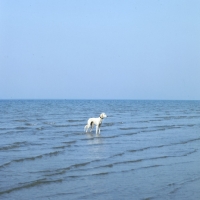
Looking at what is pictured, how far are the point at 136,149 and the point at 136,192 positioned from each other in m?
6.71

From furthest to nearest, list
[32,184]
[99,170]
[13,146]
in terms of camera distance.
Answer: [13,146]
[99,170]
[32,184]

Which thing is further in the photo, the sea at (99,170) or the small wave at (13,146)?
the small wave at (13,146)

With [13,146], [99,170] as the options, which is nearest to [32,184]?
[99,170]

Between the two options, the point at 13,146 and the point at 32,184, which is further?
the point at 13,146

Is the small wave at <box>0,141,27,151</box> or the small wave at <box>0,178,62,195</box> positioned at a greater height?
the small wave at <box>0,141,27,151</box>

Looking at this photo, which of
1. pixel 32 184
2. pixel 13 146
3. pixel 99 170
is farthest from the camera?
pixel 13 146

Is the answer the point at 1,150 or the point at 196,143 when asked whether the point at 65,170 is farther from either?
the point at 196,143

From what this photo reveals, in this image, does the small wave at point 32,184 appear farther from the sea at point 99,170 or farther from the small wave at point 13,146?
the small wave at point 13,146

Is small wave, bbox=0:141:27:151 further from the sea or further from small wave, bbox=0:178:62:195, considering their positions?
small wave, bbox=0:178:62:195

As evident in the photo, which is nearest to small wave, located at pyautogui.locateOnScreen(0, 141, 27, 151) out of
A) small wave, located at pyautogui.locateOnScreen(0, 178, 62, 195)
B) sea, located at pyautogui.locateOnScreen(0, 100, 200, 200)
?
sea, located at pyautogui.locateOnScreen(0, 100, 200, 200)

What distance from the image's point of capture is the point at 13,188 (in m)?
9.18

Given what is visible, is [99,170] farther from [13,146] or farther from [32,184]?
[13,146]

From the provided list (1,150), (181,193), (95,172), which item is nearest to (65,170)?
(95,172)

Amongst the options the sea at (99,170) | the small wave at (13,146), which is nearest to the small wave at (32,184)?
the sea at (99,170)
